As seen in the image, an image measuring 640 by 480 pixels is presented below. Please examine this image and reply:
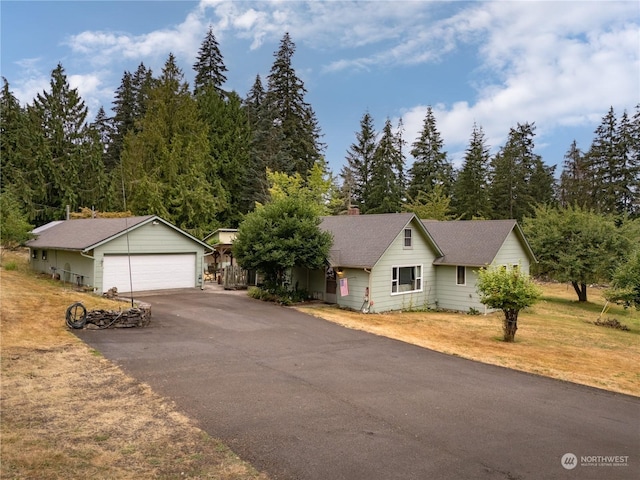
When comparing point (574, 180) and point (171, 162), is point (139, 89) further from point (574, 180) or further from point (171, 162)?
point (574, 180)

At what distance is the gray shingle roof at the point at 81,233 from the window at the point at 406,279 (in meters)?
12.7

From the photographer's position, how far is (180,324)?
1484 cm

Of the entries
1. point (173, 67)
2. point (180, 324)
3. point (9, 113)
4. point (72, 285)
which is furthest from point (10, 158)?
point (180, 324)

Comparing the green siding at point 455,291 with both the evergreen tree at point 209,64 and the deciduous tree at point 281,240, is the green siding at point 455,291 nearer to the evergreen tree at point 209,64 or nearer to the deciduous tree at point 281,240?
the deciduous tree at point 281,240

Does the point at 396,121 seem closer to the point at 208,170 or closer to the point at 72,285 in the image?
the point at 208,170

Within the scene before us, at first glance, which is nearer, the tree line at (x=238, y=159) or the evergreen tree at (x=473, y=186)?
the tree line at (x=238, y=159)

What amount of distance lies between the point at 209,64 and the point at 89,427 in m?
54.0

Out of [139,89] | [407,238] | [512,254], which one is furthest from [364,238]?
[139,89]

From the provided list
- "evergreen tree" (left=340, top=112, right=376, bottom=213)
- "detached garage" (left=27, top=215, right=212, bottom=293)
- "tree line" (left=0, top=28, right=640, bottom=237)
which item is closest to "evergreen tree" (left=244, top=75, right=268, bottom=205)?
"tree line" (left=0, top=28, right=640, bottom=237)

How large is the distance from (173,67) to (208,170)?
9.69 metres

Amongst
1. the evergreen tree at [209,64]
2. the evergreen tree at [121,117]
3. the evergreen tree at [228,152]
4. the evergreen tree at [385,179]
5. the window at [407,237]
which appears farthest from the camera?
the evergreen tree at [209,64]

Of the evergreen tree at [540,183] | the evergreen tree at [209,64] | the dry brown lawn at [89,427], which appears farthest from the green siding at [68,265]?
the evergreen tree at [540,183]

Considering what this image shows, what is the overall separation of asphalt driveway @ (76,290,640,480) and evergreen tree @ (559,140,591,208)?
47062 mm

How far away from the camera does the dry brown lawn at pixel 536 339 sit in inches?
445
